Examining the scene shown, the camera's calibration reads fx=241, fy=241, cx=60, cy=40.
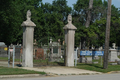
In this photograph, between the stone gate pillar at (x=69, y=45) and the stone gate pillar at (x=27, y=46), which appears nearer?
the stone gate pillar at (x=27, y=46)

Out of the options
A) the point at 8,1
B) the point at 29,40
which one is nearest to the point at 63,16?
the point at 8,1

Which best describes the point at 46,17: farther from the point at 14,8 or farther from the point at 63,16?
the point at 14,8

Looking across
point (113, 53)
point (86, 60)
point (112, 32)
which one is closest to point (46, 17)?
point (112, 32)

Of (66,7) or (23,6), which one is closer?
(23,6)

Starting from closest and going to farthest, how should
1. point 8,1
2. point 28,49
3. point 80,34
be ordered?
point 28,49 < point 8,1 < point 80,34

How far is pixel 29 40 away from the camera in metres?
20.2

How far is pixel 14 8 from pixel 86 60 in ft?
54.9

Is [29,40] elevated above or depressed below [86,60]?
above

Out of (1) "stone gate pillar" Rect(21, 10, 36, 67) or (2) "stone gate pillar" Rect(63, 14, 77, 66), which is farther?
(2) "stone gate pillar" Rect(63, 14, 77, 66)

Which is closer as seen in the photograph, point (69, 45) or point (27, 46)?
point (27, 46)

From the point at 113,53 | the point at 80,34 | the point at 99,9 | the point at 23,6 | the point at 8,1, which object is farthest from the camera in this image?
the point at 23,6

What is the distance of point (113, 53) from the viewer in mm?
32969

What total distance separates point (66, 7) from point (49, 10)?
5.10 metres

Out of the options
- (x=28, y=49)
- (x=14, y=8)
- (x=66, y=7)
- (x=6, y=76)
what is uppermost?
(x=66, y=7)
